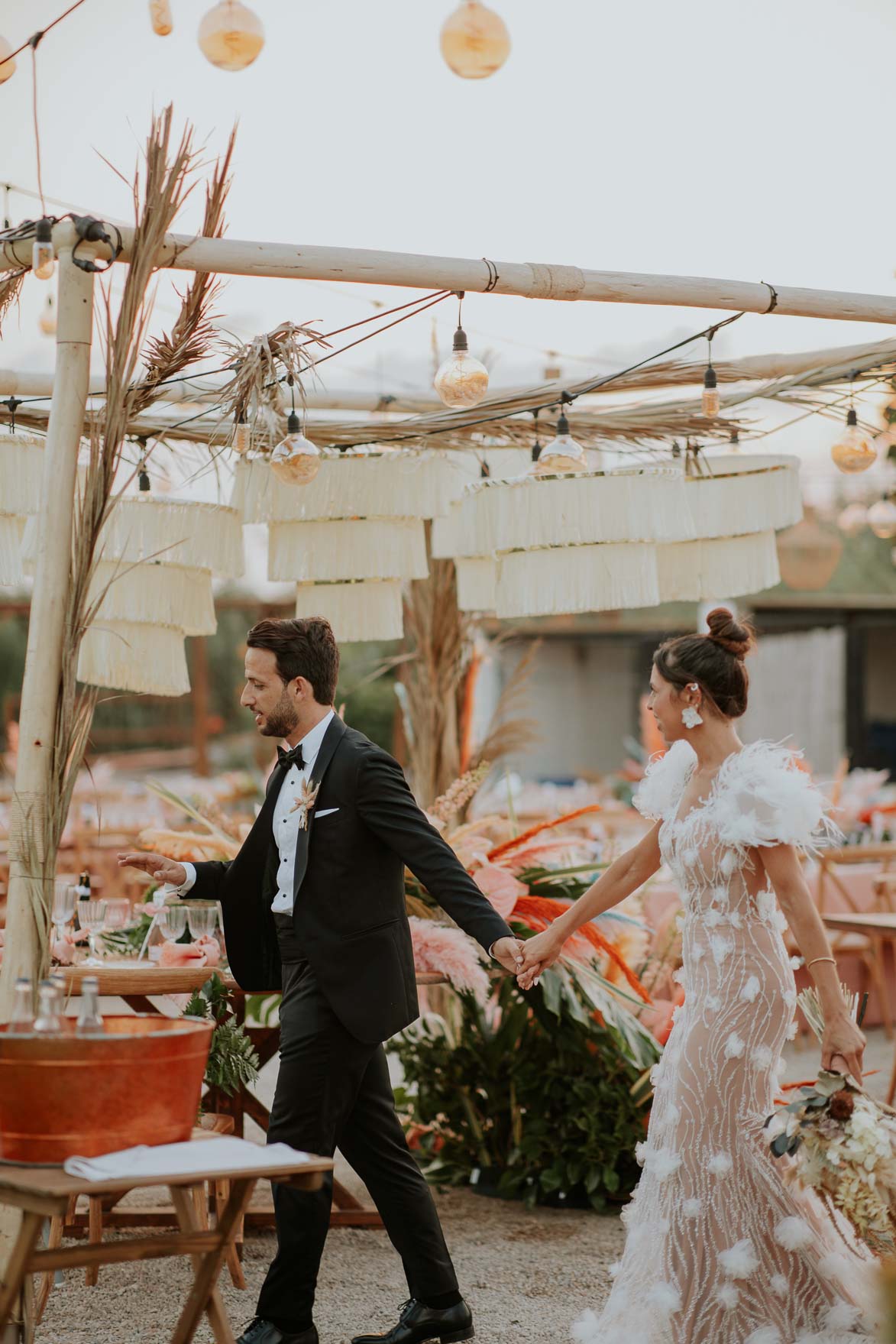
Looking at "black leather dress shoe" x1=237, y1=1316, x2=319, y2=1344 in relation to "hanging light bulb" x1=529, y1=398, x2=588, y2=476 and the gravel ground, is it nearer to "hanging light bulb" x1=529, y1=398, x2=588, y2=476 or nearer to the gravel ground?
the gravel ground

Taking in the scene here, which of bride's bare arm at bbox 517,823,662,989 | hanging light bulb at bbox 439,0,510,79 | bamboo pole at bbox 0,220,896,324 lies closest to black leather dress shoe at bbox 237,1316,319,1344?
bride's bare arm at bbox 517,823,662,989

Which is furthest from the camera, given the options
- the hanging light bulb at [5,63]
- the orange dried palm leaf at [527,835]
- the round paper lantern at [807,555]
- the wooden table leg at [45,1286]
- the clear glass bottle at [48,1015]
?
the round paper lantern at [807,555]

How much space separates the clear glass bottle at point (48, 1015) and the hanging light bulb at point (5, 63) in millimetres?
3448

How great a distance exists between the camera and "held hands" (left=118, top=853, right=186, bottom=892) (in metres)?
3.60

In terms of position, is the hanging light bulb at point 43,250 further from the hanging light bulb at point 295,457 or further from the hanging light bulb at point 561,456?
the hanging light bulb at point 561,456

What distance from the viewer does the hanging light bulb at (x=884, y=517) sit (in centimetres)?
916

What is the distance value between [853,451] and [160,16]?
9.15 ft

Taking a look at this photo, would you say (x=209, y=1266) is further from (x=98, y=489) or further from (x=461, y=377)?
(x=461, y=377)

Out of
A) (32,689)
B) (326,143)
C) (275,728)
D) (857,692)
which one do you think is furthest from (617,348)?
(857,692)

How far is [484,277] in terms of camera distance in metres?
3.67

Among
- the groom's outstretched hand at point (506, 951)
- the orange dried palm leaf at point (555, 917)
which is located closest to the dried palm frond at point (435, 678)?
the orange dried palm leaf at point (555, 917)

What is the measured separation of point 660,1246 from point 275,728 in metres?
1.59

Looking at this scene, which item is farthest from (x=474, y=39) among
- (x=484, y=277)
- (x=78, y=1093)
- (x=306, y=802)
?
(x=78, y=1093)

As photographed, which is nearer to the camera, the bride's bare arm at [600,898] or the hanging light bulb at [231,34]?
the bride's bare arm at [600,898]
